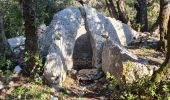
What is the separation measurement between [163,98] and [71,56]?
163 inches

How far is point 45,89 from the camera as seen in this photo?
37.2 ft

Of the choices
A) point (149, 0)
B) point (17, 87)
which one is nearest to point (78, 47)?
point (17, 87)

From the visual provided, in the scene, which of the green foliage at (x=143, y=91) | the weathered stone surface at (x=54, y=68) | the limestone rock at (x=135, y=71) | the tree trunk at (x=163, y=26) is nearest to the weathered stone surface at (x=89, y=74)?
the weathered stone surface at (x=54, y=68)

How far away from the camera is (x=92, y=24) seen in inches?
551

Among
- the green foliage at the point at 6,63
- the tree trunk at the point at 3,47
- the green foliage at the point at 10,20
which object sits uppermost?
the green foliage at the point at 10,20

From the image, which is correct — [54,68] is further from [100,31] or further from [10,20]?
[10,20]

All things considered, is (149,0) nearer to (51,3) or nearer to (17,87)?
(51,3)

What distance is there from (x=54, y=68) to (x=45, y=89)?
2.29ft

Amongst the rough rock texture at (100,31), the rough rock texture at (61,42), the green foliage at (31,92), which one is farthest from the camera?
the rough rock texture at (100,31)

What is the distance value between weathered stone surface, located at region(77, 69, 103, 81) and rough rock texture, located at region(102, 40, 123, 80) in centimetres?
25

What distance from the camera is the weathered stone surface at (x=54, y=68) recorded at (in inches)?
455

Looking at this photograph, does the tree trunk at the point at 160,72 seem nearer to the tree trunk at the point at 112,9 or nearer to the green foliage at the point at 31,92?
the green foliage at the point at 31,92

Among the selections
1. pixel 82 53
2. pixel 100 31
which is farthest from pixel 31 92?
pixel 100 31

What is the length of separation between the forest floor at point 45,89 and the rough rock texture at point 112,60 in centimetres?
41
